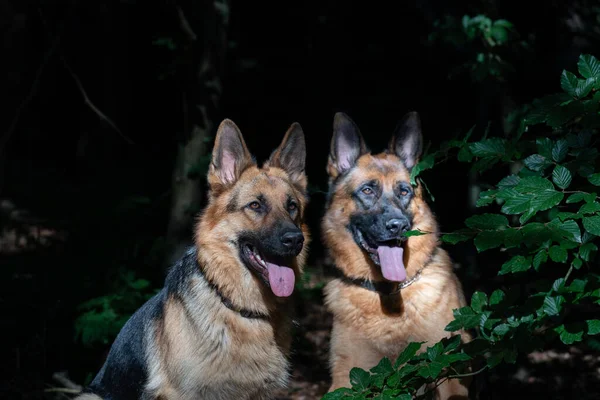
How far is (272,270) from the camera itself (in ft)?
14.1

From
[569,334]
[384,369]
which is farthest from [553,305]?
[384,369]

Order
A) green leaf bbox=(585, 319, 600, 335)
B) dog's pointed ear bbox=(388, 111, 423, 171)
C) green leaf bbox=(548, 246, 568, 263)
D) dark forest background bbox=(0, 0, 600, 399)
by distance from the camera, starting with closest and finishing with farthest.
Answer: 1. green leaf bbox=(548, 246, 568, 263)
2. green leaf bbox=(585, 319, 600, 335)
3. dog's pointed ear bbox=(388, 111, 423, 171)
4. dark forest background bbox=(0, 0, 600, 399)

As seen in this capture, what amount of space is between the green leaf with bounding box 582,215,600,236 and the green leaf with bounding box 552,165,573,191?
7.3 inches

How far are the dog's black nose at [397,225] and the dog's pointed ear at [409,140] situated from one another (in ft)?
2.45

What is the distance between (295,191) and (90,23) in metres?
11.0

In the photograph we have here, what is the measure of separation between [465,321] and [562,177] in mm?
958

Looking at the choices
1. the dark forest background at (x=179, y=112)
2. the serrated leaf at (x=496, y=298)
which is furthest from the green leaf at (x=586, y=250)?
the dark forest background at (x=179, y=112)

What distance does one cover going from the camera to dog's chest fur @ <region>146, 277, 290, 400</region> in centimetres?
419

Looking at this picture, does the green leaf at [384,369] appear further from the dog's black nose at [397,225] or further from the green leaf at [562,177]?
the dog's black nose at [397,225]

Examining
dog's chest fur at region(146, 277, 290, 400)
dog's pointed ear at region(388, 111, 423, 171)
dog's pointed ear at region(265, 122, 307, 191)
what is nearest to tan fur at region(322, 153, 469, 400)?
dog's pointed ear at region(388, 111, 423, 171)

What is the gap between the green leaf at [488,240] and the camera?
116 inches

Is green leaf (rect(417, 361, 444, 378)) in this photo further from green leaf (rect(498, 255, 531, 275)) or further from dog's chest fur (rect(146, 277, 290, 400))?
dog's chest fur (rect(146, 277, 290, 400))

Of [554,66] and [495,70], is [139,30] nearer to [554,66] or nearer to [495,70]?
[554,66]

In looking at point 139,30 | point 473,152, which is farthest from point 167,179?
point 473,152
